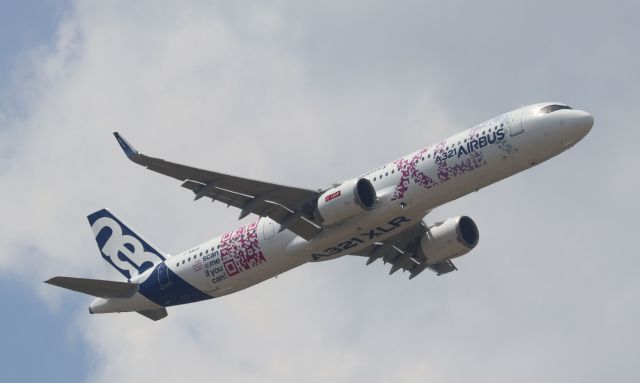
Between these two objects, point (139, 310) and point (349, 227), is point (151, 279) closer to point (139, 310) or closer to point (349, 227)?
point (139, 310)

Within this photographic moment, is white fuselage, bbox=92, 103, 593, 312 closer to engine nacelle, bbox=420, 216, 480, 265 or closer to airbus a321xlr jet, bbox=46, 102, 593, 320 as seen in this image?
airbus a321xlr jet, bbox=46, 102, 593, 320

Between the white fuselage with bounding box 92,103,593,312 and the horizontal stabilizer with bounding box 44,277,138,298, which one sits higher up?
the white fuselage with bounding box 92,103,593,312

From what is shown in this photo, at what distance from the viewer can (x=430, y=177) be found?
2010 inches

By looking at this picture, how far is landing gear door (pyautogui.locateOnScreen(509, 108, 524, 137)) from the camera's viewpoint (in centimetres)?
5059

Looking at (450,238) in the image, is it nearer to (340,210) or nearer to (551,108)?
(340,210)

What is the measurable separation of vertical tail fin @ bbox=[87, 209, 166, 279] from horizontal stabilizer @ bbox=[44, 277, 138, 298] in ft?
6.71

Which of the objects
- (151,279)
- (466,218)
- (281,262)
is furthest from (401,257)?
(151,279)

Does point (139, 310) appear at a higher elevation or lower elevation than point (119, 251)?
lower

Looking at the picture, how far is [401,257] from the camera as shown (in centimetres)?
6150

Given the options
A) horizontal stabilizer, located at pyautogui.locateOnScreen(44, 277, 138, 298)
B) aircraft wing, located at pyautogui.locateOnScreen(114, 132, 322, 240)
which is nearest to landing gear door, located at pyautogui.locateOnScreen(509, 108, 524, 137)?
aircraft wing, located at pyautogui.locateOnScreen(114, 132, 322, 240)

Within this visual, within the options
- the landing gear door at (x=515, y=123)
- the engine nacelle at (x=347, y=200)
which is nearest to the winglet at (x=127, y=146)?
the engine nacelle at (x=347, y=200)

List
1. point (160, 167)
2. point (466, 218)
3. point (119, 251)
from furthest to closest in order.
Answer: point (119, 251) < point (466, 218) < point (160, 167)

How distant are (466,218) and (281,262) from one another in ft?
31.6

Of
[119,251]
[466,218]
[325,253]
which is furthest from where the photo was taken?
[119,251]
